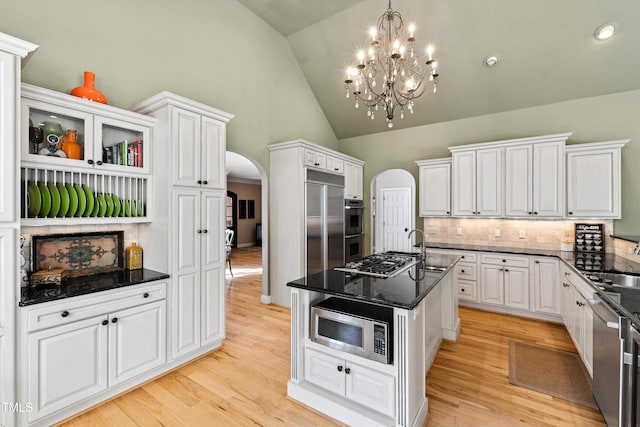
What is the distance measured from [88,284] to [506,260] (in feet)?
15.9

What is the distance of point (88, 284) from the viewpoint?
7.41 feet

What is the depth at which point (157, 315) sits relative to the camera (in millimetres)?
2553

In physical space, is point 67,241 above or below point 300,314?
above

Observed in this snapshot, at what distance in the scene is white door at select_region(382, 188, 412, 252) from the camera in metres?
8.12

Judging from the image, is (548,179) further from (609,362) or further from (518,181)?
(609,362)

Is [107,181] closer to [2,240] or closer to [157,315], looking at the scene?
[2,240]

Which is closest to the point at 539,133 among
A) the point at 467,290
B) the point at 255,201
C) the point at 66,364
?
the point at 467,290

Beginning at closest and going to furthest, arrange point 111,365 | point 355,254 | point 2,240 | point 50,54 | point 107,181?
point 2,240 < point 111,365 < point 50,54 < point 107,181 < point 355,254

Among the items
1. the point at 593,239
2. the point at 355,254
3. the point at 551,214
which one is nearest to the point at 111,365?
the point at 355,254

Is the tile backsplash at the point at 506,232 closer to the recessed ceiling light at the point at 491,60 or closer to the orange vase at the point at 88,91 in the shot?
the recessed ceiling light at the point at 491,60

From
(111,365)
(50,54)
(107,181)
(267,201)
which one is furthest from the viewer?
(267,201)

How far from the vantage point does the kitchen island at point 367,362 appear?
1.80 meters

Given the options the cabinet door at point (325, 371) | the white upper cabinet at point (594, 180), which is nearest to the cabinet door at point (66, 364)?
the cabinet door at point (325, 371)

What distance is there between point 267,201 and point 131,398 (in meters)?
2.98
